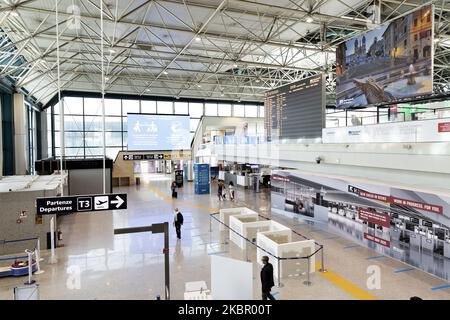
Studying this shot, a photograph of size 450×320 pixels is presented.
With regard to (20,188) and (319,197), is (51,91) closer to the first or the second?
(20,188)

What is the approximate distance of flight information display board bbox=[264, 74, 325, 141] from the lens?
1164 centimetres

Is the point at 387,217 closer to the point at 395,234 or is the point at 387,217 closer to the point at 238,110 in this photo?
the point at 395,234

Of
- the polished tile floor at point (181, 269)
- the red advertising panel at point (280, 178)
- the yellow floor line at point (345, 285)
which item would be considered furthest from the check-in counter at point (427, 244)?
the red advertising panel at point (280, 178)

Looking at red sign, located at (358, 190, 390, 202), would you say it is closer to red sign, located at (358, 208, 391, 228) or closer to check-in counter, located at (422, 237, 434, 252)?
red sign, located at (358, 208, 391, 228)

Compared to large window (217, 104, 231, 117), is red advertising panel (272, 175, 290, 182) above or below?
below

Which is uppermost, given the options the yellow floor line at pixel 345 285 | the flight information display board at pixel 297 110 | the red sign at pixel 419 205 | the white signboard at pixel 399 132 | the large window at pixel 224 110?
the large window at pixel 224 110

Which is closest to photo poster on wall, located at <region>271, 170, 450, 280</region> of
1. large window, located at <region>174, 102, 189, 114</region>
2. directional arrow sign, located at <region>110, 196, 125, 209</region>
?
directional arrow sign, located at <region>110, 196, 125, 209</region>

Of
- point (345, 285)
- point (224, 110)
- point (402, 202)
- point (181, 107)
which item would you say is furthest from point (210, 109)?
point (345, 285)

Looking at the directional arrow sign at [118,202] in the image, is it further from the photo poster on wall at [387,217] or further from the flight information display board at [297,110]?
the flight information display board at [297,110]

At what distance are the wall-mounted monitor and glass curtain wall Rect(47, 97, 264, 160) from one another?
3522 mm

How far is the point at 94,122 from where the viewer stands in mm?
28453

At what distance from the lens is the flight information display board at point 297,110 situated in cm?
1164

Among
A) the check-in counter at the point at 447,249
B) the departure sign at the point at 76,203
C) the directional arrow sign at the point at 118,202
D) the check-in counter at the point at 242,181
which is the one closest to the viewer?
the departure sign at the point at 76,203

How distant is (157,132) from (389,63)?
20651 mm
